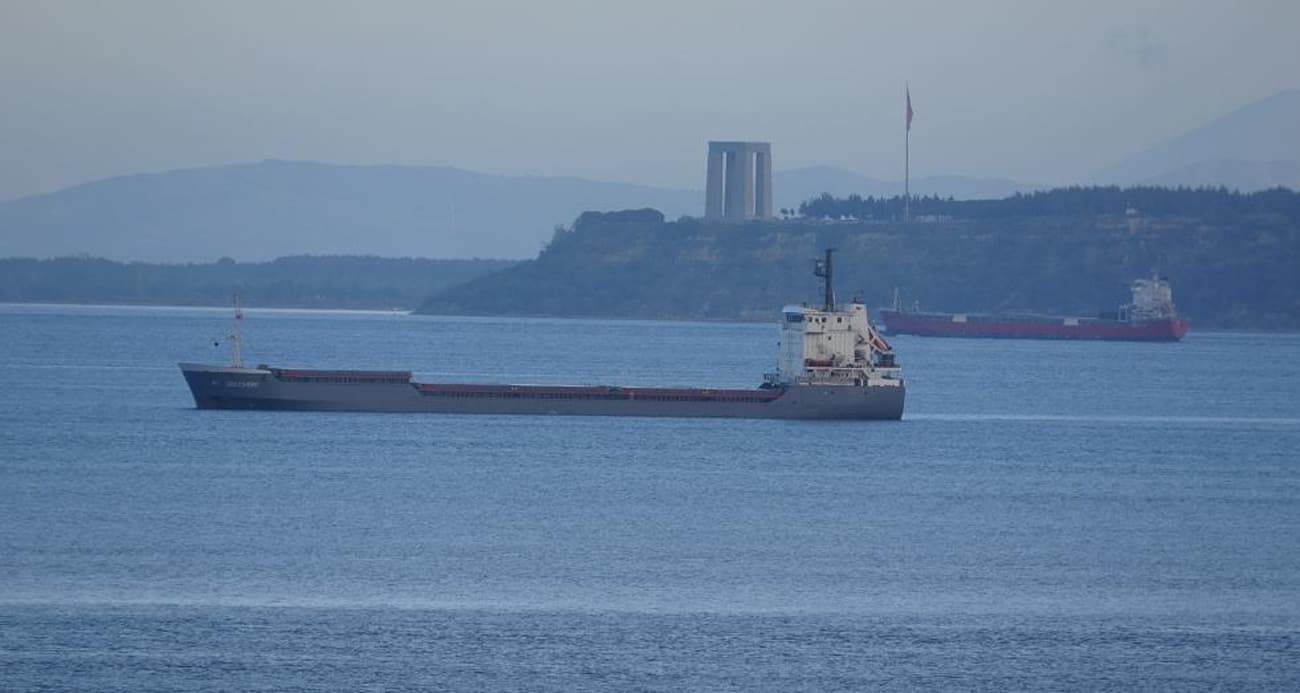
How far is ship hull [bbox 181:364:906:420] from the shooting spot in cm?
6825

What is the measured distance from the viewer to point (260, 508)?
45.8m

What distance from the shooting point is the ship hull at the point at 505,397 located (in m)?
68.2

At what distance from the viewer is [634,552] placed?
40.4 metres

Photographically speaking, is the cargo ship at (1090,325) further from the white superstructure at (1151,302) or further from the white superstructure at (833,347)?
the white superstructure at (833,347)

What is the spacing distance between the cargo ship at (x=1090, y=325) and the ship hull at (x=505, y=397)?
11779 centimetres

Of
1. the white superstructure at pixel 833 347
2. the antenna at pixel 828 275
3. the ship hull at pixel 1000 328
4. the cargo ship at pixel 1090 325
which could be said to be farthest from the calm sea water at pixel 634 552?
the ship hull at pixel 1000 328

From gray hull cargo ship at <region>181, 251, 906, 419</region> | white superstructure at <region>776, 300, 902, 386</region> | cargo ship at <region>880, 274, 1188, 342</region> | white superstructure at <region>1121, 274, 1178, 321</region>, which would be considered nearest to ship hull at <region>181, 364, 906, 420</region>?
gray hull cargo ship at <region>181, 251, 906, 419</region>

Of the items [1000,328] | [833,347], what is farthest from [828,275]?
[1000,328]

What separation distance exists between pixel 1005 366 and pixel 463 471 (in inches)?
3393

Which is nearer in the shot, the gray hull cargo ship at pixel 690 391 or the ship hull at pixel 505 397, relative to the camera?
the gray hull cargo ship at pixel 690 391

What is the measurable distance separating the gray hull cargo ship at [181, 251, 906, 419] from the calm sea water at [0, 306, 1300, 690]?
810mm

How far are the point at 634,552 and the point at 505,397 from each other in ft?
105

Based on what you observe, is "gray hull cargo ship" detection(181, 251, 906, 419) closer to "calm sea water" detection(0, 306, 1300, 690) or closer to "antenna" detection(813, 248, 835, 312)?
"antenna" detection(813, 248, 835, 312)

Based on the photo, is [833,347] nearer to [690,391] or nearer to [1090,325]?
[690,391]
